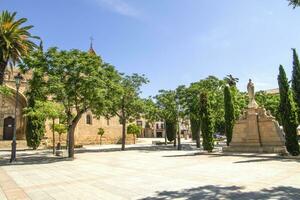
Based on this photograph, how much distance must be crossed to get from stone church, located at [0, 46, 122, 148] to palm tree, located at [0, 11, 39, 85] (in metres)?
3.81

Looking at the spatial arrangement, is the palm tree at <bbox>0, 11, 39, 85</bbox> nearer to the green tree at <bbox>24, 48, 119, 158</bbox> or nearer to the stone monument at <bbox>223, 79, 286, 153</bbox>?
the green tree at <bbox>24, 48, 119, 158</bbox>

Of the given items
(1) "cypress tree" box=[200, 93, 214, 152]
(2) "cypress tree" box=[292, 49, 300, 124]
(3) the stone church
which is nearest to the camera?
(1) "cypress tree" box=[200, 93, 214, 152]

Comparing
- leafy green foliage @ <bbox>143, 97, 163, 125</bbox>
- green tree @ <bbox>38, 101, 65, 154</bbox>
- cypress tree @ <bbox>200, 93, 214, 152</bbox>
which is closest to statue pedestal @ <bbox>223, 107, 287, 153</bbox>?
cypress tree @ <bbox>200, 93, 214, 152</bbox>

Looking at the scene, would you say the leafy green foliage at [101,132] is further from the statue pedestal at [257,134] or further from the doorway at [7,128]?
the statue pedestal at [257,134]

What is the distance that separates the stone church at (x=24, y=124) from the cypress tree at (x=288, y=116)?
23047mm

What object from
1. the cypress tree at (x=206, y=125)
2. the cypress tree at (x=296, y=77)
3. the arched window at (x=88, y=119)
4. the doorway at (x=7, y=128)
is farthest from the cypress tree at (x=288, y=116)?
the arched window at (x=88, y=119)

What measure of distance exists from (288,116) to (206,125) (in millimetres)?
6622

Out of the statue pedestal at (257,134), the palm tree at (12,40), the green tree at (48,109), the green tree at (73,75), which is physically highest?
Answer: the palm tree at (12,40)

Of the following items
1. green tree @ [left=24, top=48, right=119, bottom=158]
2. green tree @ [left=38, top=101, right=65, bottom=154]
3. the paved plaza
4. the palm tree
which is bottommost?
the paved plaza

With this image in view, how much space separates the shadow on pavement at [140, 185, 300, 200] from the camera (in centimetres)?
802

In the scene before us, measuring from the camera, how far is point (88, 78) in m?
19.9

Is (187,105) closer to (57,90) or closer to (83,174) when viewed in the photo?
(57,90)

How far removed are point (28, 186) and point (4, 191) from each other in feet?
3.09

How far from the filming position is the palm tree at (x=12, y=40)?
87.1 feet
